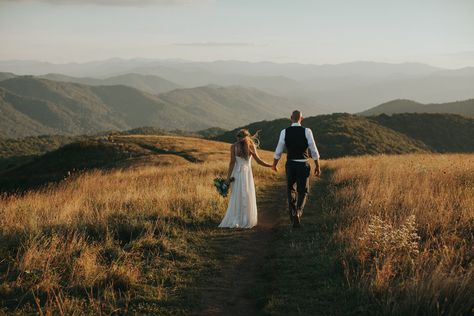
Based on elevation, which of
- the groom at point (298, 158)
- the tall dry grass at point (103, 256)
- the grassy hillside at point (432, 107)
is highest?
the grassy hillside at point (432, 107)

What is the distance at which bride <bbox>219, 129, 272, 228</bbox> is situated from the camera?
11109 mm

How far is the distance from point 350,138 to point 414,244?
71142mm

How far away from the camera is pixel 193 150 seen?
141ft

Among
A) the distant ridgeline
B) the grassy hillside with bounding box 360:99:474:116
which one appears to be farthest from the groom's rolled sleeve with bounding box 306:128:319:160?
the grassy hillside with bounding box 360:99:474:116

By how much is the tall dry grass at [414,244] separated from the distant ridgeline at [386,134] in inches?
2231

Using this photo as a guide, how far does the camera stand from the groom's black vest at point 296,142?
10727 mm

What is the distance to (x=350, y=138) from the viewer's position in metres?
75.7

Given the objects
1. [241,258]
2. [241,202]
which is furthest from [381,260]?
[241,202]

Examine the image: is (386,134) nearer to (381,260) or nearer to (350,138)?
(350,138)

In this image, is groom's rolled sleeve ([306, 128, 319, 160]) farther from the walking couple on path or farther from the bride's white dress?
the bride's white dress

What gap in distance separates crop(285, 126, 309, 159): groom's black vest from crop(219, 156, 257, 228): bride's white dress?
1511mm

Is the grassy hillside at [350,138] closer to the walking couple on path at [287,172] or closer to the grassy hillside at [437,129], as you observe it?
the grassy hillside at [437,129]

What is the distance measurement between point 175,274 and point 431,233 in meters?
4.61

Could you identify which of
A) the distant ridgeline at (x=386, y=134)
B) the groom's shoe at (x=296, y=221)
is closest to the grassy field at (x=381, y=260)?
the groom's shoe at (x=296, y=221)
